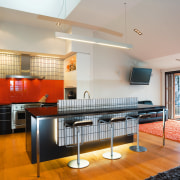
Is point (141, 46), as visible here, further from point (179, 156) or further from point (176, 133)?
point (179, 156)

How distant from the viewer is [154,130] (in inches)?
202

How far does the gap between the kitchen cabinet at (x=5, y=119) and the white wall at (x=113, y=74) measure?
9.73 feet

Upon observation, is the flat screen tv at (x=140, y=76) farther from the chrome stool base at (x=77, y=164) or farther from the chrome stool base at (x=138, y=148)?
the chrome stool base at (x=77, y=164)

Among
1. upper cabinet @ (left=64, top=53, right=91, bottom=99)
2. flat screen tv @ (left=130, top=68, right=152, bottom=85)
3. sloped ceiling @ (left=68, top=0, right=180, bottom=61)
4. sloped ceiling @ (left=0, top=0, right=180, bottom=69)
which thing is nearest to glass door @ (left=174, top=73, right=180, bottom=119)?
flat screen tv @ (left=130, top=68, right=152, bottom=85)

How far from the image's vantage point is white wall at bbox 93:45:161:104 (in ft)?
20.8

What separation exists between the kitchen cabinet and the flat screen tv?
4685 mm

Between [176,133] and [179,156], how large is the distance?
5.94 ft

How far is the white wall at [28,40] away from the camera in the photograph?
4816 millimetres

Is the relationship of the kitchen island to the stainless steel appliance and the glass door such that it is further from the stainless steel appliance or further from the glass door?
the glass door

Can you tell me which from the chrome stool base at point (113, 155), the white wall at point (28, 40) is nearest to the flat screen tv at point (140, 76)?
the white wall at point (28, 40)

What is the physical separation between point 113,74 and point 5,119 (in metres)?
4.16

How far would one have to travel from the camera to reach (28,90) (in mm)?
5629

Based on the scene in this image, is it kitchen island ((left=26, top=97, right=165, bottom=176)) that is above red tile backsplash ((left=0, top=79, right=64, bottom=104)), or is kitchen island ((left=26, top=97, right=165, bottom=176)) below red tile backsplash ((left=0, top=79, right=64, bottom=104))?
below

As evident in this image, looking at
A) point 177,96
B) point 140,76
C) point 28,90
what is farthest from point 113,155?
point 177,96
